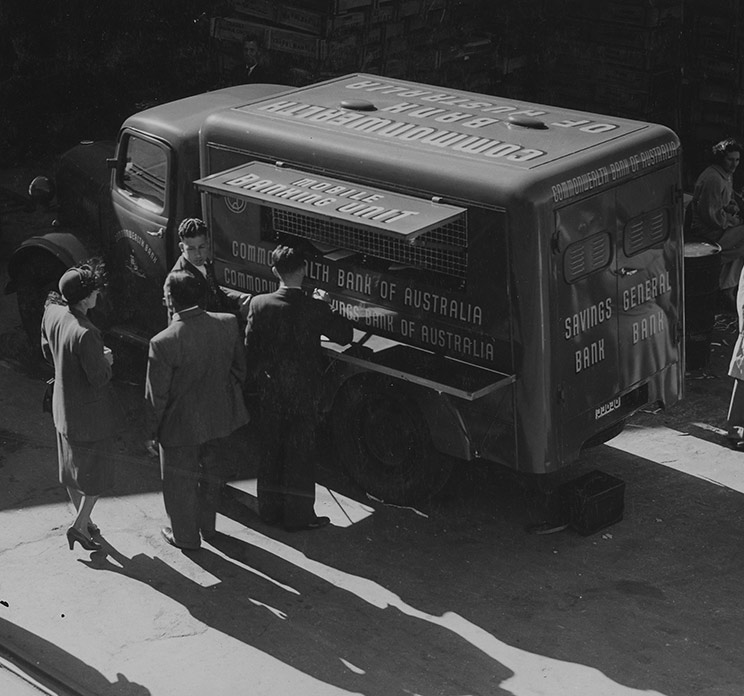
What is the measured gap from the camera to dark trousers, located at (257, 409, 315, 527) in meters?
7.48

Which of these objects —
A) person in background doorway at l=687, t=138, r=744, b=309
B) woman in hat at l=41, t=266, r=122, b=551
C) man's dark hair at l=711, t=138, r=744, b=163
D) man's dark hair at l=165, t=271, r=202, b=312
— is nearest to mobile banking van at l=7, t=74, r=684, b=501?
man's dark hair at l=165, t=271, r=202, b=312

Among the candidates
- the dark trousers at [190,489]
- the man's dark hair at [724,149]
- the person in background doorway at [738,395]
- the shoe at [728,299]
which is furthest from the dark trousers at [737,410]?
the dark trousers at [190,489]

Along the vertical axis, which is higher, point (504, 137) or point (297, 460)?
point (504, 137)

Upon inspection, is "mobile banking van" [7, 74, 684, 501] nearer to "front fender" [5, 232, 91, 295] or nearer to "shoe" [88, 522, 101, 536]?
"front fender" [5, 232, 91, 295]

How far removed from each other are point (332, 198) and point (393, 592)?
7.36 ft

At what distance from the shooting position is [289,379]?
289 inches

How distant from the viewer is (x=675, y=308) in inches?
311

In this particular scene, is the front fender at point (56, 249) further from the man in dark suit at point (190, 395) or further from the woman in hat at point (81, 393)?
the man in dark suit at point (190, 395)

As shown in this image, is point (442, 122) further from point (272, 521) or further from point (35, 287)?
point (35, 287)

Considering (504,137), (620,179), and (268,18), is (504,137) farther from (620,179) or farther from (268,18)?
(268,18)

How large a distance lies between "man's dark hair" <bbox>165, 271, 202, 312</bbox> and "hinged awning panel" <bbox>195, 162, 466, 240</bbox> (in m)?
0.65

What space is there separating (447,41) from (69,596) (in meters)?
8.22

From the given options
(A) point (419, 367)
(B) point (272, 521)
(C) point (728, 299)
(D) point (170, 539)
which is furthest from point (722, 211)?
(D) point (170, 539)

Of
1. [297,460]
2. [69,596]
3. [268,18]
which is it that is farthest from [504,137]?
[268,18]
